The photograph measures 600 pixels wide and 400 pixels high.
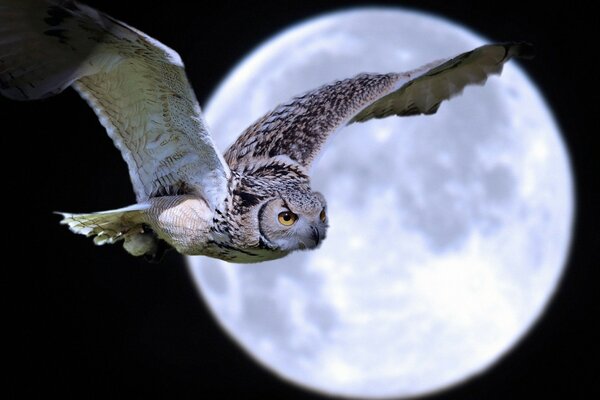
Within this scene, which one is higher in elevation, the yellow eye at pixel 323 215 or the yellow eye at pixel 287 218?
the yellow eye at pixel 323 215

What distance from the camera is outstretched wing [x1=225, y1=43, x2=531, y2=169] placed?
3.24 m

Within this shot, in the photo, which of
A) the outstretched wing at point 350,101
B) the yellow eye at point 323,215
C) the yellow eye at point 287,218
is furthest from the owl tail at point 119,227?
the yellow eye at point 323,215

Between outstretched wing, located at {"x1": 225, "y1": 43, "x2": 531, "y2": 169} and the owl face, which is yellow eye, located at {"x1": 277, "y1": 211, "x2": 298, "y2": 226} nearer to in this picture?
the owl face

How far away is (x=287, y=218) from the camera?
107 inches

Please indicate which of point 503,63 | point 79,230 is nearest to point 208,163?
point 79,230

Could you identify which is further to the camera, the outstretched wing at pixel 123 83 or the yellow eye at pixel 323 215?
the yellow eye at pixel 323 215

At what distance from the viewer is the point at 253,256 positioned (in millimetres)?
2840

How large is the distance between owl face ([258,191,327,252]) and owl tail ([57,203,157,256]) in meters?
0.53

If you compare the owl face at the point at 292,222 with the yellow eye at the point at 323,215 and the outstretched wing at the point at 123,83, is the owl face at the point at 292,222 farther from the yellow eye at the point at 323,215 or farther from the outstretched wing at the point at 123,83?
the outstretched wing at the point at 123,83

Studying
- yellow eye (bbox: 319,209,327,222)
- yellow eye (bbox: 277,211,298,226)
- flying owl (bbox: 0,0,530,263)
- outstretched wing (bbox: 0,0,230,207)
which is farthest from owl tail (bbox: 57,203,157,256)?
yellow eye (bbox: 319,209,327,222)

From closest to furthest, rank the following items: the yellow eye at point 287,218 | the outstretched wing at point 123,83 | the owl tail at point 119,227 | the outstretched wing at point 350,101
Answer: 1. the outstretched wing at point 123,83
2. the yellow eye at point 287,218
3. the owl tail at point 119,227
4. the outstretched wing at point 350,101

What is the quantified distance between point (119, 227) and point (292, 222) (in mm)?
868

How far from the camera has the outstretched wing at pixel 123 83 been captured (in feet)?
8.05

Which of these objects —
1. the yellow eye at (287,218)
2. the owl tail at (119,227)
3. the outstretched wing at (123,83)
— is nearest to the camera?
the outstretched wing at (123,83)
